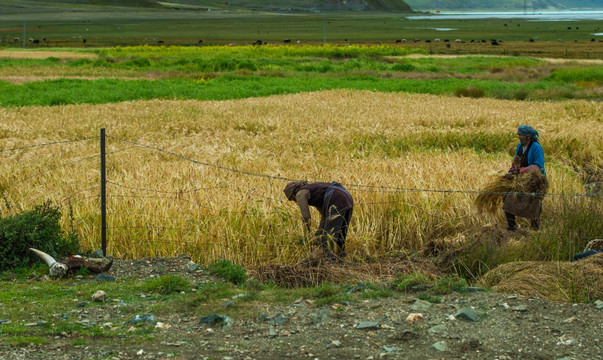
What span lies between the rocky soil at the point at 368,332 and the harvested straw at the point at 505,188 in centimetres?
317

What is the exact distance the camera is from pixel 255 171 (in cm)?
1277

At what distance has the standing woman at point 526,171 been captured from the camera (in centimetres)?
963

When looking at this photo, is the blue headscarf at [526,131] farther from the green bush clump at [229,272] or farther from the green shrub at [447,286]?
the green bush clump at [229,272]

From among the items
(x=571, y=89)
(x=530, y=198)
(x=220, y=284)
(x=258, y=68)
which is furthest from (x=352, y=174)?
(x=258, y=68)

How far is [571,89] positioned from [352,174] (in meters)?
28.7

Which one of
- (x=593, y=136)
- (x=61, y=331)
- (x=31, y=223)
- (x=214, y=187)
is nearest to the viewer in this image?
(x=61, y=331)

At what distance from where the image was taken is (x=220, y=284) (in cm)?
736

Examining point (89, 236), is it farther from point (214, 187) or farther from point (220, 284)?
point (220, 284)

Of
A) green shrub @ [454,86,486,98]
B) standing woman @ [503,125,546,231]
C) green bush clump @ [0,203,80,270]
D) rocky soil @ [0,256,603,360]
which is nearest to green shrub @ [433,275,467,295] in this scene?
rocky soil @ [0,256,603,360]

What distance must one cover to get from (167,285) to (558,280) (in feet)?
13.2

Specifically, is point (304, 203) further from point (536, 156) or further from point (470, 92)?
point (470, 92)

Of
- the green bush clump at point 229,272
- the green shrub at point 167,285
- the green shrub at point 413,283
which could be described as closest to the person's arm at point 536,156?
the green shrub at point 413,283

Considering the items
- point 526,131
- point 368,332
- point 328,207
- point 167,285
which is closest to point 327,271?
point 328,207

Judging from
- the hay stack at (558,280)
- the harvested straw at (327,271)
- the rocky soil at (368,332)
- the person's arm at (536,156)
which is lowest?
the harvested straw at (327,271)
